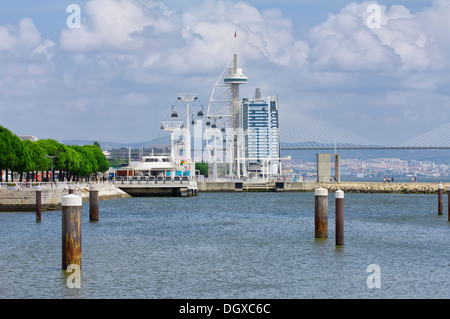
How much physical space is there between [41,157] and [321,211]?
62309 millimetres

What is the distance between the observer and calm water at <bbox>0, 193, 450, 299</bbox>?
28.9 metres

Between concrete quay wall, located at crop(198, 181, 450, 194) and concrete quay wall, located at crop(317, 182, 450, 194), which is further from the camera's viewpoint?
concrete quay wall, located at crop(198, 181, 450, 194)

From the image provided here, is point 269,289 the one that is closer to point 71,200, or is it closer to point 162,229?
point 71,200

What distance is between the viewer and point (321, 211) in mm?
39500

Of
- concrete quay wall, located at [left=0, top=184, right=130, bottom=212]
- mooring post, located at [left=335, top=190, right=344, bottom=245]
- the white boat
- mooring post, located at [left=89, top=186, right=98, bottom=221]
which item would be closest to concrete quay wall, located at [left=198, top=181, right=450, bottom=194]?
the white boat

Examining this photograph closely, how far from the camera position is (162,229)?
5228 centimetres

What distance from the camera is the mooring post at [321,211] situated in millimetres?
38844

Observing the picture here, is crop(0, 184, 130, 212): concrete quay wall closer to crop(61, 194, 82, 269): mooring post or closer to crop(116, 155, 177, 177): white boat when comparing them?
crop(61, 194, 82, 269): mooring post

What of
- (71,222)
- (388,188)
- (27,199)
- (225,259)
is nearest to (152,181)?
(27,199)

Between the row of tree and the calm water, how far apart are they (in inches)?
836

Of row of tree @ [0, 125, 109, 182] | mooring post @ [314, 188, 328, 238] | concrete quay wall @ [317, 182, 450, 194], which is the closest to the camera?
mooring post @ [314, 188, 328, 238]
